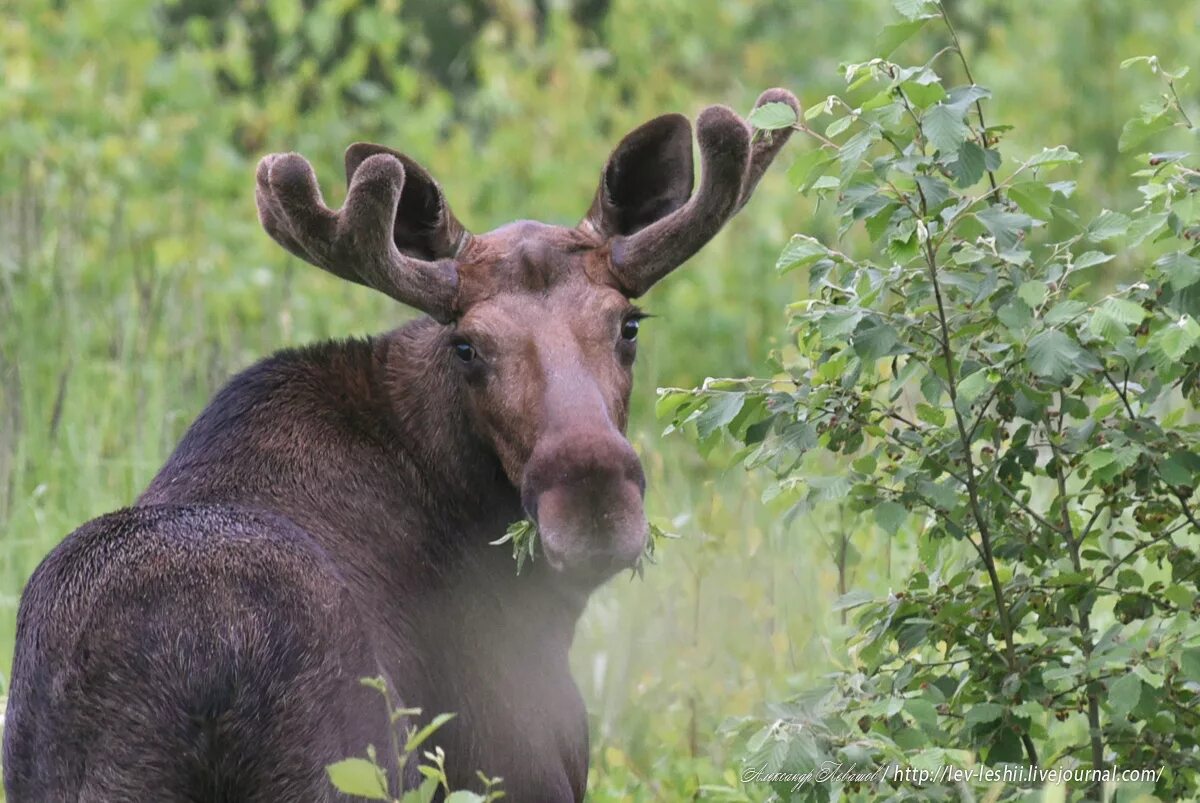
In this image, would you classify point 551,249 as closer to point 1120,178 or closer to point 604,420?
point 604,420

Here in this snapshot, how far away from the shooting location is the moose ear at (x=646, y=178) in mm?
5117

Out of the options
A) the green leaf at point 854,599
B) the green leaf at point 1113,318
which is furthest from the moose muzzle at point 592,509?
the green leaf at point 1113,318

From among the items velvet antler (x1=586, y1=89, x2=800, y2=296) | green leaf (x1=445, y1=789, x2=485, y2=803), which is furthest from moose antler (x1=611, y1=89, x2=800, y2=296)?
green leaf (x1=445, y1=789, x2=485, y2=803)

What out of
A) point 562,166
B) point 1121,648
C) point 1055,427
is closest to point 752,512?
point 1055,427

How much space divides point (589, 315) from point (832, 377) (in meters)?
→ 0.59

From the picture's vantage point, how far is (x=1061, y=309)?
A: 163 inches

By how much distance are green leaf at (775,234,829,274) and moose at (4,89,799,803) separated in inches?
20.1

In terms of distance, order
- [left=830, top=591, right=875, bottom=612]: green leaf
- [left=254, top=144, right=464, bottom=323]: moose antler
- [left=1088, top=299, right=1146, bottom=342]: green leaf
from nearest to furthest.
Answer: [left=1088, top=299, right=1146, bottom=342]: green leaf, [left=830, top=591, right=875, bottom=612]: green leaf, [left=254, top=144, right=464, bottom=323]: moose antler

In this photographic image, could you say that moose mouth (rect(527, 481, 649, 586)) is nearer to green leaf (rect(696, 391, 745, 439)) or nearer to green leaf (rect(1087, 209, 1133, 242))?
green leaf (rect(696, 391, 745, 439))

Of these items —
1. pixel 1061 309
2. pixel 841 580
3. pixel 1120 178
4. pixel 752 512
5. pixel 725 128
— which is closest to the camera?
pixel 1061 309

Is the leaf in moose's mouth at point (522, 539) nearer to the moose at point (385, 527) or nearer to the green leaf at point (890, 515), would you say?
the moose at point (385, 527)

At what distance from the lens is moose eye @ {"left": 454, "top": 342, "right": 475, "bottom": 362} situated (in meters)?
4.77

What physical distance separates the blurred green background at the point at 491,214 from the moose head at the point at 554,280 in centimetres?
40

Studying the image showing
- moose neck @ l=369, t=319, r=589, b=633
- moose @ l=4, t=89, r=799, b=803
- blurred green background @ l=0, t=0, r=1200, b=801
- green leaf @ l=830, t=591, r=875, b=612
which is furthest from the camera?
blurred green background @ l=0, t=0, r=1200, b=801
